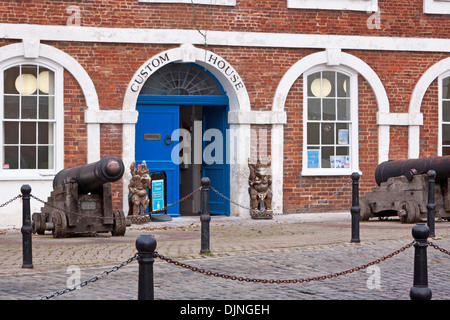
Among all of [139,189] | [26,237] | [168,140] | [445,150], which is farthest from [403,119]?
[26,237]

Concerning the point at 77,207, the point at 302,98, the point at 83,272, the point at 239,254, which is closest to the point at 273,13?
the point at 302,98

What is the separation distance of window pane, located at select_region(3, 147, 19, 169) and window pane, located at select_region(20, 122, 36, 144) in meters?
0.26

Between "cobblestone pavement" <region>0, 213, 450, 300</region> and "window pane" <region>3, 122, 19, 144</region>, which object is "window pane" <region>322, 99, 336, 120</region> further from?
"window pane" <region>3, 122, 19, 144</region>

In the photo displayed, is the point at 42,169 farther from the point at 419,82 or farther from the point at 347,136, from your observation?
the point at 419,82

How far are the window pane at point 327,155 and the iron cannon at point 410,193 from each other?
2.12m

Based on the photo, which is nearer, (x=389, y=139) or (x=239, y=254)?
(x=239, y=254)

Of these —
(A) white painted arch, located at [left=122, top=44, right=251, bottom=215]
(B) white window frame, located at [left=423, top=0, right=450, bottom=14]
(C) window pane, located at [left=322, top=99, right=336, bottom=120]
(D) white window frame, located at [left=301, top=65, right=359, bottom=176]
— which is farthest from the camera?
(B) white window frame, located at [left=423, top=0, right=450, bottom=14]

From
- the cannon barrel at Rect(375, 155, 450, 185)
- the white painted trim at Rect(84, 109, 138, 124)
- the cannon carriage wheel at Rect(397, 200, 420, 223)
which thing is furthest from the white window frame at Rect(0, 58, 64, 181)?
the cannon carriage wheel at Rect(397, 200, 420, 223)

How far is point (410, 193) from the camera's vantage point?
1611 centimetres

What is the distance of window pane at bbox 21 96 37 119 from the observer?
1706 centimetres

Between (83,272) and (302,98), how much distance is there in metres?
9.56

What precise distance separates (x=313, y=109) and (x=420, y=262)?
1197 cm

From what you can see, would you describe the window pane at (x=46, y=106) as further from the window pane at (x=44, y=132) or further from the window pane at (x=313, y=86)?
the window pane at (x=313, y=86)

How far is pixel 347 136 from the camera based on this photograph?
19125mm
